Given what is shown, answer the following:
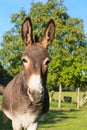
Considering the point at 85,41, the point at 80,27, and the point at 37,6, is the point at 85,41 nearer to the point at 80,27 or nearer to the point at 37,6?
the point at 80,27

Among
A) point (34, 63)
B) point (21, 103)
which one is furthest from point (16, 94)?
point (34, 63)

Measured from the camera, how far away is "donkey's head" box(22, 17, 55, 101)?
4457mm

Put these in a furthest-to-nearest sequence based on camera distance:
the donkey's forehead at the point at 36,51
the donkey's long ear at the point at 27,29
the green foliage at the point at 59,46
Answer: the green foliage at the point at 59,46 < the donkey's long ear at the point at 27,29 < the donkey's forehead at the point at 36,51

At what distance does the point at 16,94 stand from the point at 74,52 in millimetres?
37275

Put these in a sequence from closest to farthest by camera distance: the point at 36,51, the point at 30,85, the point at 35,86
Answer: the point at 35,86, the point at 30,85, the point at 36,51

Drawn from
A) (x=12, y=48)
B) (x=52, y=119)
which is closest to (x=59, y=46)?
(x=12, y=48)

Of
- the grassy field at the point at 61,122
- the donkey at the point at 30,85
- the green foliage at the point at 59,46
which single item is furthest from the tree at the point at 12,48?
the donkey at the point at 30,85

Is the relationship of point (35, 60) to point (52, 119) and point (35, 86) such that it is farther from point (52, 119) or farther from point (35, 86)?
point (52, 119)

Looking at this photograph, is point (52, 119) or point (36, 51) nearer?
point (36, 51)

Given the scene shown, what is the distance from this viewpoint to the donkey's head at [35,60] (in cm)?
446

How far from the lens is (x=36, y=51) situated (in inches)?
194

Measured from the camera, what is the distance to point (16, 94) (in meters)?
5.32

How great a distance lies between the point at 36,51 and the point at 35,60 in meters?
0.20

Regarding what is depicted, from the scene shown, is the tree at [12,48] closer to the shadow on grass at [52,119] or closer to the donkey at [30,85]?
the shadow on grass at [52,119]
